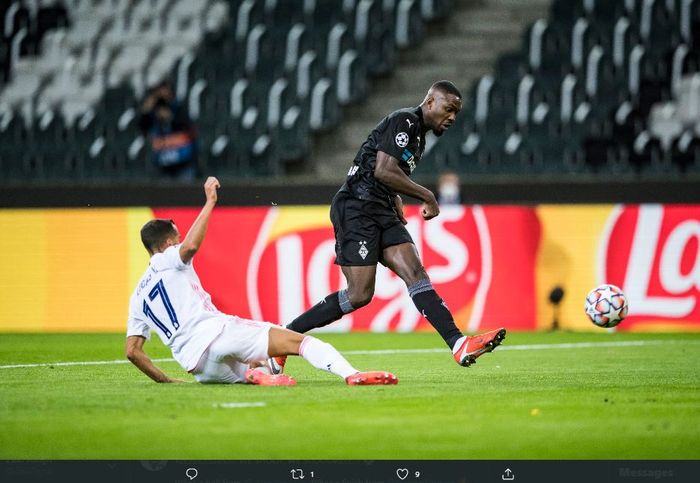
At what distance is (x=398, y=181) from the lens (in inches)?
363

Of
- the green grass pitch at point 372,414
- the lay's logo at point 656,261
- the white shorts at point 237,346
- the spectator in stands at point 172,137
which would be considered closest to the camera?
the green grass pitch at point 372,414

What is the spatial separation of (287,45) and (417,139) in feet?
36.4

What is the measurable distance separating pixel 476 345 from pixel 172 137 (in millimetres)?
9983

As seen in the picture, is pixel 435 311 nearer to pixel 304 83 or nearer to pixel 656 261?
pixel 656 261

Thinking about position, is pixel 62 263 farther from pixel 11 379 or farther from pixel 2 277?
pixel 11 379

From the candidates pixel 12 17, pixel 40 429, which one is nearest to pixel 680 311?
pixel 40 429

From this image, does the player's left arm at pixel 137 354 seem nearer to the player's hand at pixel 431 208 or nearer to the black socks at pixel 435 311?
the black socks at pixel 435 311

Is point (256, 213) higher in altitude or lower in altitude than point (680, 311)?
higher

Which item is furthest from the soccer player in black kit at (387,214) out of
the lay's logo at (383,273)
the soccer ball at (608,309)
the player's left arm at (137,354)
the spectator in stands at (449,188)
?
the spectator in stands at (449,188)

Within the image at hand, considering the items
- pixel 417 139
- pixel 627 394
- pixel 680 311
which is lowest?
pixel 680 311

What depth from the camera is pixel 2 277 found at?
15.9m

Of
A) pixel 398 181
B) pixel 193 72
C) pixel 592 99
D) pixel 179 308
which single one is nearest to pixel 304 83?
pixel 193 72

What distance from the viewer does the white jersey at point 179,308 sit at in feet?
27.8
